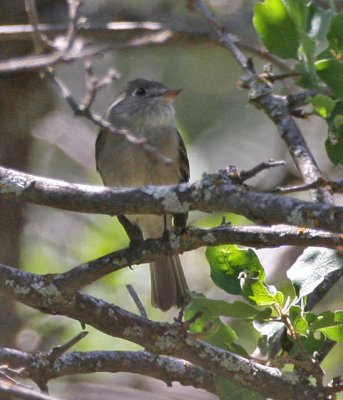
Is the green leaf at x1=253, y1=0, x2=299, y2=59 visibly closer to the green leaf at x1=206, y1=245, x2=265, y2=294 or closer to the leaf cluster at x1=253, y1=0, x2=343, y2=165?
the leaf cluster at x1=253, y1=0, x2=343, y2=165

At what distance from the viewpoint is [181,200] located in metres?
2.57

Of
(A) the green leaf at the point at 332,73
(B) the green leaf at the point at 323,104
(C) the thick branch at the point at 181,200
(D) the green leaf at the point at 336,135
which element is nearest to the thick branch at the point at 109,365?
(C) the thick branch at the point at 181,200

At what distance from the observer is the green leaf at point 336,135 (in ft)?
10.5

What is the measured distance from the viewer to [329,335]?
9.85 ft

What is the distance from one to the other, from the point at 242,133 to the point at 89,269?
177 inches

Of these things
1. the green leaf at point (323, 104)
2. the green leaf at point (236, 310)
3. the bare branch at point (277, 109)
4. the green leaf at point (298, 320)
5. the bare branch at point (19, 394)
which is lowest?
the green leaf at point (298, 320)

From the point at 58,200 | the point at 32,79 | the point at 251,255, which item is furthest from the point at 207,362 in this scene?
the point at 32,79

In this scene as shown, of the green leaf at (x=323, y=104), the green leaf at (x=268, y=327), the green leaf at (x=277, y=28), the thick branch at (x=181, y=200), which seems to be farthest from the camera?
the green leaf at (x=277, y=28)

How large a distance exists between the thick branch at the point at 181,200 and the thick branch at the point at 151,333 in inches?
16.0

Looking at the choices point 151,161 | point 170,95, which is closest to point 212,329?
point 151,161

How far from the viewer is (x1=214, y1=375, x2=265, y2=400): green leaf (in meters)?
3.11

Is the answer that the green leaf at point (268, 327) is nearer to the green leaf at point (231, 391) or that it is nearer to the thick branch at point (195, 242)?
the green leaf at point (231, 391)

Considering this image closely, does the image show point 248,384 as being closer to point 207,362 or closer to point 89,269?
point 207,362

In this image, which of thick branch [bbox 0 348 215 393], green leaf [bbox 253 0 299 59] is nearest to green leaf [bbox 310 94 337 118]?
green leaf [bbox 253 0 299 59]
